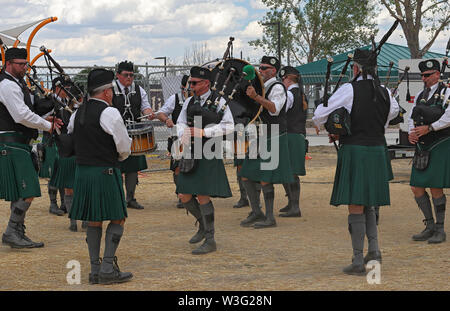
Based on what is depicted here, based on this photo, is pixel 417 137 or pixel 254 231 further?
pixel 254 231

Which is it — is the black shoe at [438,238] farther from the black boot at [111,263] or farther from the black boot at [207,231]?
the black boot at [111,263]

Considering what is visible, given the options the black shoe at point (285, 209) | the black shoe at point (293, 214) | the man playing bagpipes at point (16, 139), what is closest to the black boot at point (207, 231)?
the man playing bagpipes at point (16, 139)

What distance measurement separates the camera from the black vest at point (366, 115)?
16.3ft

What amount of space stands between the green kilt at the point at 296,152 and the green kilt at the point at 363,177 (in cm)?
284

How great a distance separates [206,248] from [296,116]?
107 inches

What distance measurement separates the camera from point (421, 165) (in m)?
6.29

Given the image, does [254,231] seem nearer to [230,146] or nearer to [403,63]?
[230,146]

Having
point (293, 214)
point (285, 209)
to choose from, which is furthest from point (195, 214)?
point (285, 209)

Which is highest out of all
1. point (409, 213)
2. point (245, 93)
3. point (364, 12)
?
point (364, 12)

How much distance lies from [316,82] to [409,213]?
11508 mm

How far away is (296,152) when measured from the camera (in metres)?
8.07

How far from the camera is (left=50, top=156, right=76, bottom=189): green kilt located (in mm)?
7148

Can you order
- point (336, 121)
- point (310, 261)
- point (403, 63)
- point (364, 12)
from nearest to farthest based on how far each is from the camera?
point (336, 121) → point (310, 261) → point (403, 63) → point (364, 12)

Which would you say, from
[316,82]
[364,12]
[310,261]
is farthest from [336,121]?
[364,12]
